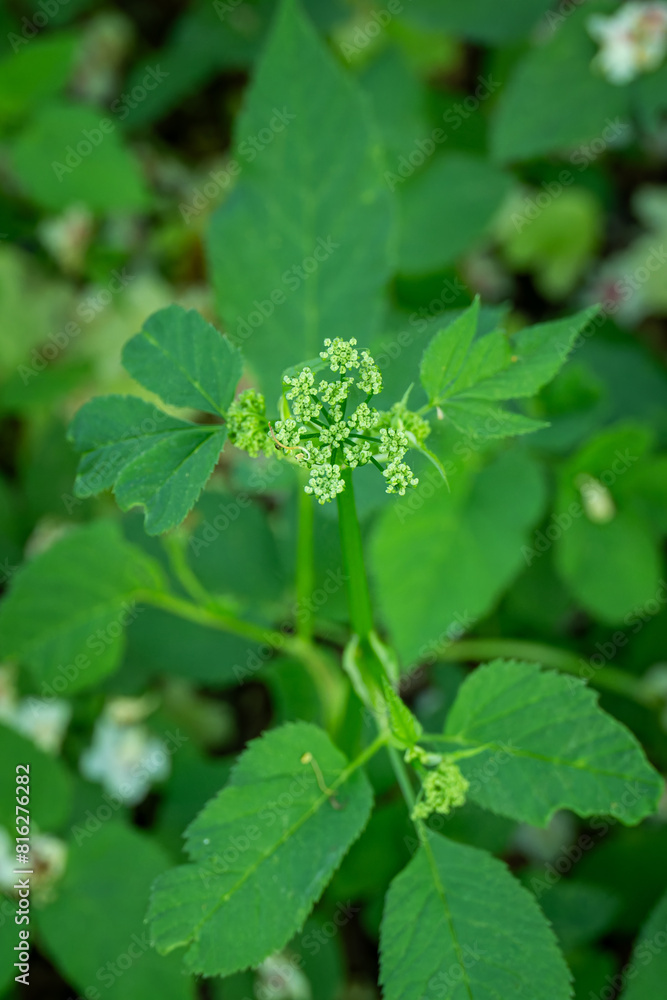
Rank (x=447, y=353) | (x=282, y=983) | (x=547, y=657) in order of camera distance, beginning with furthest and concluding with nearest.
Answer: (x=547, y=657), (x=282, y=983), (x=447, y=353)

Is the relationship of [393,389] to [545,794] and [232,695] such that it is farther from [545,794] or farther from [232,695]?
[232,695]

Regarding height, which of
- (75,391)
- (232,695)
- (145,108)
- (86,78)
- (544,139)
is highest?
(86,78)

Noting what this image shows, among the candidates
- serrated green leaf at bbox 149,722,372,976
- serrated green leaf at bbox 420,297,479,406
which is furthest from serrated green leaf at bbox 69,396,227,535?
serrated green leaf at bbox 149,722,372,976

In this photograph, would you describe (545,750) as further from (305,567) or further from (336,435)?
(305,567)

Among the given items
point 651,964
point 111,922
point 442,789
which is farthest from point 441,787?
point 111,922

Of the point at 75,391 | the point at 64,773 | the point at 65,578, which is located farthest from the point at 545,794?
the point at 75,391

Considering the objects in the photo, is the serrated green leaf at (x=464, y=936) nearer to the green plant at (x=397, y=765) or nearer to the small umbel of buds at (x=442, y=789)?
the green plant at (x=397, y=765)
